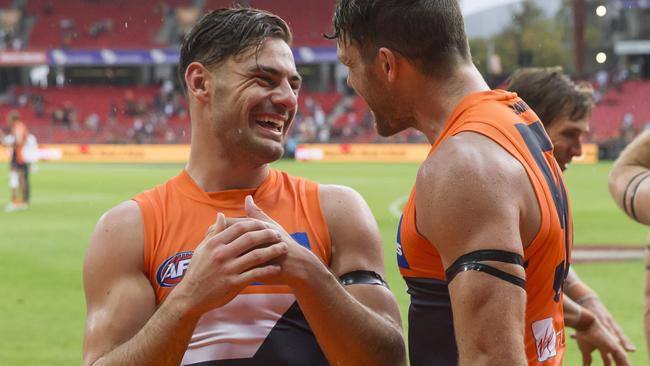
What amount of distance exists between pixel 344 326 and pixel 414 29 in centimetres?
95

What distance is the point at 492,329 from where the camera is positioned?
223 centimetres

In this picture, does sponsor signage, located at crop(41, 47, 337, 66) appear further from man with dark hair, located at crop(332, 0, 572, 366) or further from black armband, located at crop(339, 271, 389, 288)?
man with dark hair, located at crop(332, 0, 572, 366)

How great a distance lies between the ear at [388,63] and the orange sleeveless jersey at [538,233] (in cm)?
22

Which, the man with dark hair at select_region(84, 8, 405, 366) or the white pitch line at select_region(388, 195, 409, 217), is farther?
the white pitch line at select_region(388, 195, 409, 217)

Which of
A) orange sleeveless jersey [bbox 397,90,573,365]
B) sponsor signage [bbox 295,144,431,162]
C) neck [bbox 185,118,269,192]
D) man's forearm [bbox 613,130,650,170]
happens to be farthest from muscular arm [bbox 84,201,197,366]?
sponsor signage [bbox 295,144,431,162]

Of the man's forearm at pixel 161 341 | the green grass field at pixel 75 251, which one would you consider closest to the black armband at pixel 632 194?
the man's forearm at pixel 161 341

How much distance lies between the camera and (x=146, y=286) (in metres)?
3.00

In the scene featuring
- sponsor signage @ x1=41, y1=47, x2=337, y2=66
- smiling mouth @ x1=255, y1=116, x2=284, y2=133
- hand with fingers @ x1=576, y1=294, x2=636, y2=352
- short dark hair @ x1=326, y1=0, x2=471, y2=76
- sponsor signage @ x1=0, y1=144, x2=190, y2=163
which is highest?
short dark hair @ x1=326, y1=0, x2=471, y2=76

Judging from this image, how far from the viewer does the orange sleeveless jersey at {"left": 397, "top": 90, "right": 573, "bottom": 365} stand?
2393 millimetres

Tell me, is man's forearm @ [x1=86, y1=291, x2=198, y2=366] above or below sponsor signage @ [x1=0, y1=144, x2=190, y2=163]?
above

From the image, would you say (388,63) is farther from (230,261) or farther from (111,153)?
(111,153)

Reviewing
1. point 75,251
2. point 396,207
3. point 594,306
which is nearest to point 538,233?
point 594,306

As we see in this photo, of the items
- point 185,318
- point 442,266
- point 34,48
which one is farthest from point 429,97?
point 34,48

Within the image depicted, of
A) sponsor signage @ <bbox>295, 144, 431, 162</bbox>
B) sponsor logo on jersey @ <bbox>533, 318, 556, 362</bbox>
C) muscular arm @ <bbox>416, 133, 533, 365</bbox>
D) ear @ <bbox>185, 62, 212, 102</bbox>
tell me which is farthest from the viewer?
sponsor signage @ <bbox>295, 144, 431, 162</bbox>
